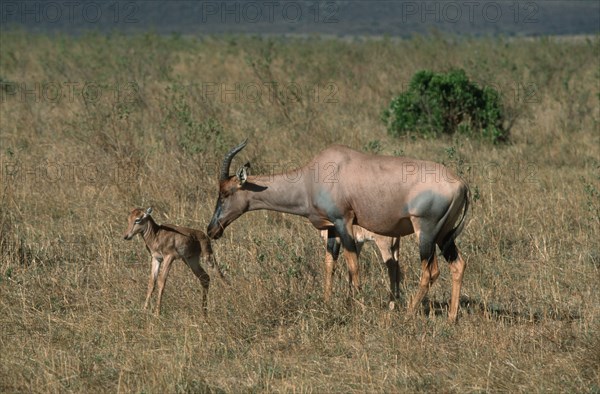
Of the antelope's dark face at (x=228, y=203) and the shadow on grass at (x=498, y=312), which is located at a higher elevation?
the antelope's dark face at (x=228, y=203)

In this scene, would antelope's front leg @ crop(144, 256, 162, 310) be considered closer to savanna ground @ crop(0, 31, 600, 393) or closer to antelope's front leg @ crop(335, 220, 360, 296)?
savanna ground @ crop(0, 31, 600, 393)

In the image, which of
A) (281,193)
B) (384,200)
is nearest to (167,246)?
(281,193)

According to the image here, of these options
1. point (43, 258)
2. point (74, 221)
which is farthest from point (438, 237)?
point (74, 221)

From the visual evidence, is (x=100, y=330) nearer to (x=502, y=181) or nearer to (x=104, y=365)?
(x=104, y=365)

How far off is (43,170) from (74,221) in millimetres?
1969

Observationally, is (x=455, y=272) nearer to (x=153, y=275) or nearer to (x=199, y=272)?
(x=199, y=272)

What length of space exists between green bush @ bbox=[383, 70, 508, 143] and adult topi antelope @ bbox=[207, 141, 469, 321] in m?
7.41

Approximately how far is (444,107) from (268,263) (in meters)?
7.70

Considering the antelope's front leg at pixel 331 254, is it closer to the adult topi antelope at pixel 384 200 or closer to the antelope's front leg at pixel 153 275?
the adult topi antelope at pixel 384 200

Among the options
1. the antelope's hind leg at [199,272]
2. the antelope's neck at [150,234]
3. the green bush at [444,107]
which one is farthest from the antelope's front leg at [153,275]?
the green bush at [444,107]

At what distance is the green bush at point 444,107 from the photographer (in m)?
16.1

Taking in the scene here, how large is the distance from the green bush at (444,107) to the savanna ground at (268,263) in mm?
344

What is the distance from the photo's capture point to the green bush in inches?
633

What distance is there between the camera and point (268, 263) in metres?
9.37
